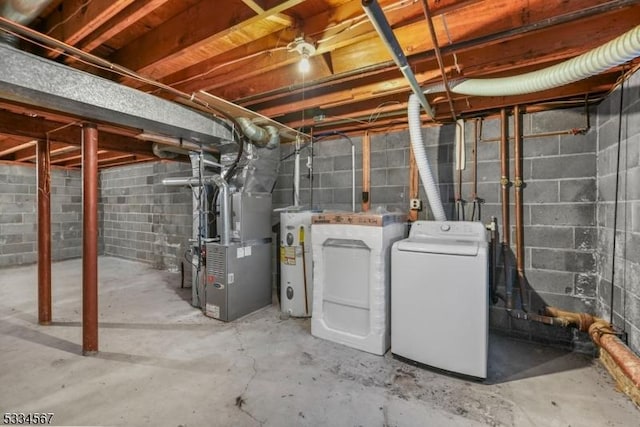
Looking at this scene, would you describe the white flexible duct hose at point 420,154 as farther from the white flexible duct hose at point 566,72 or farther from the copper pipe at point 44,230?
the copper pipe at point 44,230

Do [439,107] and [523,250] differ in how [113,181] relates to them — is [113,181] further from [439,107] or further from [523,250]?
[523,250]

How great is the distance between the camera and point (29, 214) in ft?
19.9

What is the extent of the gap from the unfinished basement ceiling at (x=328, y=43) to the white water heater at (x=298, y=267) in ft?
3.95

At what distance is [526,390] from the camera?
195 cm

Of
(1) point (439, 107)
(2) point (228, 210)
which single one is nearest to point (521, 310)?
(1) point (439, 107)

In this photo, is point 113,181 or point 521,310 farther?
point 113,181

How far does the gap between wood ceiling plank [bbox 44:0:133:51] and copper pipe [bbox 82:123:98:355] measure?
765mm

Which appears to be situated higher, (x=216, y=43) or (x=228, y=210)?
(x=216, y=43)

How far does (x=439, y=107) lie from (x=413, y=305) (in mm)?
1804

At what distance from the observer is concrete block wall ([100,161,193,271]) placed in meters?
5.30

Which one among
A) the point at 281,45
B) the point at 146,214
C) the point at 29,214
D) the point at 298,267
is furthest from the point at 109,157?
the point at 281,45

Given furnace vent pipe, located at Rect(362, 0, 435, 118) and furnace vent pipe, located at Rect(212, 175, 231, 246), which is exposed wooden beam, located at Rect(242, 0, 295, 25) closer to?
furnace vent pipe, located at Rect(362, 0, 435, 118)

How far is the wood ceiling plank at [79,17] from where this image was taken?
150cm

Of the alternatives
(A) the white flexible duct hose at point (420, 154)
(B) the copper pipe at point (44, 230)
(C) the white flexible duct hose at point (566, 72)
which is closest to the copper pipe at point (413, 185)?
(A) the white flexible duct hose at point (420, 154)
